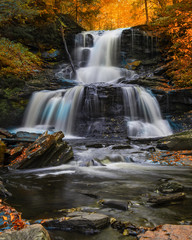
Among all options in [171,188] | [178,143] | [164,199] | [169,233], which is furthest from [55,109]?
[169,233]

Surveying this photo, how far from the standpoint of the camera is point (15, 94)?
41.5 ft

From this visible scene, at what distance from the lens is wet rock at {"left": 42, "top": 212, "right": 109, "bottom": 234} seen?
2381mm

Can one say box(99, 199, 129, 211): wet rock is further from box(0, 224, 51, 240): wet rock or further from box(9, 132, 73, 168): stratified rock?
box(9, 132, 73, 168): stratified rock

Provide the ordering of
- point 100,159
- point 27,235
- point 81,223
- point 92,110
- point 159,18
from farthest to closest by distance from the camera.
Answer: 1. point 159,18
2. point 92,110
3. point 100,159
4. point 81,223
5. point 27,235

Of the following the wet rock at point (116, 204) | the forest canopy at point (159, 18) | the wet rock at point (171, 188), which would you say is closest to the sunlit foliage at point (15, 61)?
the forest canopy at point (159, 18)

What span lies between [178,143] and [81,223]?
245 inches

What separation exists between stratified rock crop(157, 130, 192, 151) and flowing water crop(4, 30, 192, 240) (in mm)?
674

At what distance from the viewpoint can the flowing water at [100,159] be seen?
3109 mm

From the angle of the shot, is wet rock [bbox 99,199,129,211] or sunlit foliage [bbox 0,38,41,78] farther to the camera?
sunlit foliage [bbox 0,38,41,78]

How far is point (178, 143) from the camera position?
25.2 feet

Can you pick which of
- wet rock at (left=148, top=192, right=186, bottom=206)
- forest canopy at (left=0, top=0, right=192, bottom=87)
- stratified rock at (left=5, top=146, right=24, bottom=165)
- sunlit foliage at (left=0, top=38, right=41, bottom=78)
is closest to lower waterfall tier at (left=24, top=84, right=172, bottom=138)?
sunlit foliage at (left=0, top=38, right=41, bottom=78)

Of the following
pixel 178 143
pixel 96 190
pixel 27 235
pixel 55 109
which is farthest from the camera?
pixel 55 109

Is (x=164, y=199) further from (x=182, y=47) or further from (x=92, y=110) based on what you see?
(x=182, y=47)

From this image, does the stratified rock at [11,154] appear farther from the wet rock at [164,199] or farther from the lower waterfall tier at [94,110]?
the lower waterfall tier at [94,110]
